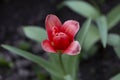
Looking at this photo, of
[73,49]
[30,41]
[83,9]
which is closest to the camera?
[73,49]

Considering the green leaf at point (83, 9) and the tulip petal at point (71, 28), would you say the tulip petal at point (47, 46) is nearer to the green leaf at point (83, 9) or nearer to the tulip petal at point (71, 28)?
the tulip petal at point (71, 28)

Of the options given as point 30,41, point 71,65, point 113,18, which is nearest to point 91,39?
point 113,18

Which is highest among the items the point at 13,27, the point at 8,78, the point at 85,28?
the point at 85,28

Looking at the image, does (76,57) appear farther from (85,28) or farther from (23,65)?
(23,65)

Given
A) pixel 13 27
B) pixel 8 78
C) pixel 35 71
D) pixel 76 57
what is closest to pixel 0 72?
pixel 8 78

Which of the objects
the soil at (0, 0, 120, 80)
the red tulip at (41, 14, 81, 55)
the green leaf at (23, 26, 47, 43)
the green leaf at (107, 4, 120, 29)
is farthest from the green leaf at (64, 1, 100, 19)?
the red tulip at (41, 14, 81, 55)

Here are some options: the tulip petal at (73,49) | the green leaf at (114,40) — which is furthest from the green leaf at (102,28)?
the tulip petal at (73,49)

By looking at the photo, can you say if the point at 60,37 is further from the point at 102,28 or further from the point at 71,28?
the point at 102,28
